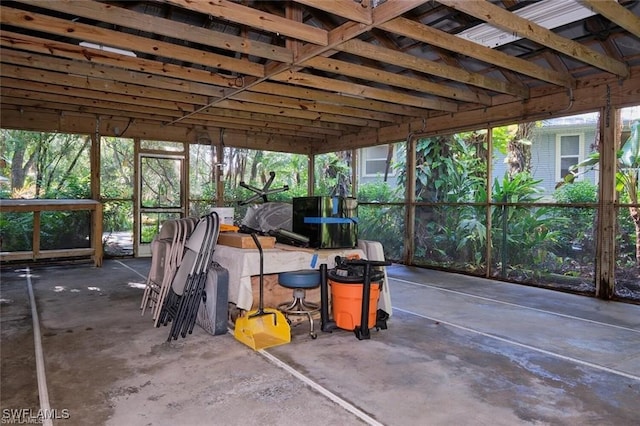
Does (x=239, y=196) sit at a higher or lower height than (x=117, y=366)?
higher

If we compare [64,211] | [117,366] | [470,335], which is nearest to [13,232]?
[64,211]

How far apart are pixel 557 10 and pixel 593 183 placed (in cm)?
316

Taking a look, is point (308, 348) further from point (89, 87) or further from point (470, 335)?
point (89, 87)

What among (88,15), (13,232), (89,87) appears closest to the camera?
(88,15)

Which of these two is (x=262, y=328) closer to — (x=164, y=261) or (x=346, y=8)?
(x=164, y=261)

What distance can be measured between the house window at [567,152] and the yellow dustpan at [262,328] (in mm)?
5001

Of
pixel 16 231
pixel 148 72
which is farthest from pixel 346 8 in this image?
pixel 16 231

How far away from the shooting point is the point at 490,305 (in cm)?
481

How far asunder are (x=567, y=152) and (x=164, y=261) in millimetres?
5942

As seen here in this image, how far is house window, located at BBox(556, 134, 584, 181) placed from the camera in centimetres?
625

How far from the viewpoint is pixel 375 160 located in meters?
9.33

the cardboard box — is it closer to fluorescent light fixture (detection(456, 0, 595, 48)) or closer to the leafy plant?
fluorescent light fixture (detection(456, 0, 595, 48))

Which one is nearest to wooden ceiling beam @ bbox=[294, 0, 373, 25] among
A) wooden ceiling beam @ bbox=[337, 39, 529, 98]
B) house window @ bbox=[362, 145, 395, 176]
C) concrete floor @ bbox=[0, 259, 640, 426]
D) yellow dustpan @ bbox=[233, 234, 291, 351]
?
wooden ceiling beam @ bbox=[337, 39, 529, 98]

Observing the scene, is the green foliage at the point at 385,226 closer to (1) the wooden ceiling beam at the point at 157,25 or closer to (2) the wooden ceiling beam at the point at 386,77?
(2) the wooden ceiling beam at the point at 386,77
